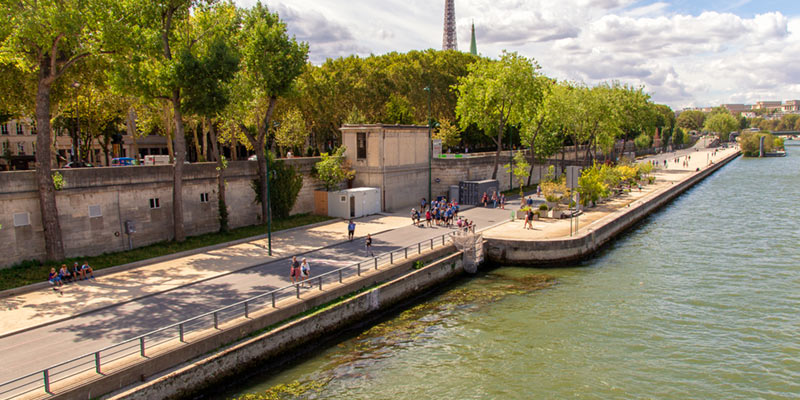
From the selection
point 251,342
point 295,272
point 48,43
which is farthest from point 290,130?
point 251,342

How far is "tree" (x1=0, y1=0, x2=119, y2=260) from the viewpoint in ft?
71.4

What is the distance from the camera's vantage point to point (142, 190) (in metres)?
28.3

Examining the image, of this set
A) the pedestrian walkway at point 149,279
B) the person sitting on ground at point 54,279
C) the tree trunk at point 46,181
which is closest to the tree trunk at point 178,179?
the pedestrian walkway at point 149,279

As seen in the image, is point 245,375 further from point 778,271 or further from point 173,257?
point 778,271

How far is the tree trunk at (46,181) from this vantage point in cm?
2380

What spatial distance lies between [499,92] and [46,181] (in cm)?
3863

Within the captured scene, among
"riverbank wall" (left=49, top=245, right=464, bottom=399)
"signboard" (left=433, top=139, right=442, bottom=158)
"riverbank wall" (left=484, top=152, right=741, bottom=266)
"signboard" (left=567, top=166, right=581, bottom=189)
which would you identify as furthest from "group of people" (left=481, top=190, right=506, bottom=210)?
"riverbank wall" (left=49, top=245, right=464, bottom=399)

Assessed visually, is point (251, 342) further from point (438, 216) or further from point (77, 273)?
point (438, 216)

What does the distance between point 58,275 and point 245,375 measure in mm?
10155

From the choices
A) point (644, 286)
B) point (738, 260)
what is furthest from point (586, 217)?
point (644, 286)

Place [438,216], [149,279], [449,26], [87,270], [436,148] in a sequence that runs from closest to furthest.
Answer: [149,279] → [87,270] → [438,216] → [436,148] → [449,26]

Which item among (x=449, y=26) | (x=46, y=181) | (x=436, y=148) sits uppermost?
(x=449, y=26)

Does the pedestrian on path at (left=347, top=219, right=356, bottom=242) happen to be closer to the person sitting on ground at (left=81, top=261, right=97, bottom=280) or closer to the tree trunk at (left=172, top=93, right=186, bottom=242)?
the tree trunk at (left=172, top=93, right=186, bottom=242)

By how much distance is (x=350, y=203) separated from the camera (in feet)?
123
